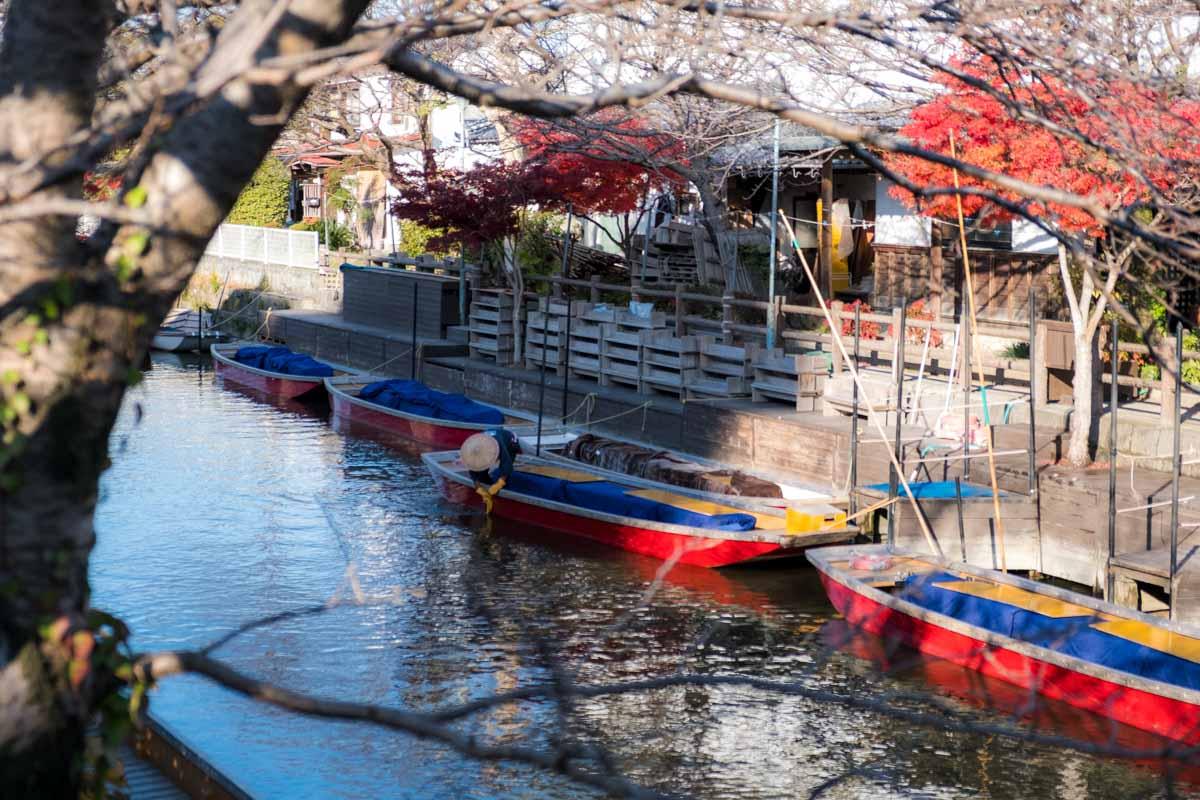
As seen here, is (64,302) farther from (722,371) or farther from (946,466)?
(722,371)

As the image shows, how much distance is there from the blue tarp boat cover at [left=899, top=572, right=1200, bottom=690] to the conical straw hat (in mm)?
6834

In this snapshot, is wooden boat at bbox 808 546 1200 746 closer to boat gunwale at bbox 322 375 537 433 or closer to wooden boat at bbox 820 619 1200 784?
wooden boat at bbox 820 619 1200 784

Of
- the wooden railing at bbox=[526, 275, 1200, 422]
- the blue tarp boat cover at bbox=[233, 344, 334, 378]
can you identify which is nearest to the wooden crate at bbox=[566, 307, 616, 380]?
the wooden railing at bbox=[526, 275, 1200, 422]

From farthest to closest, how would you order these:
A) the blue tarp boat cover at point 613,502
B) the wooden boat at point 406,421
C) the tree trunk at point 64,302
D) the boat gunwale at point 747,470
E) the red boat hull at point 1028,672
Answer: the wooden boat at point 406,421 → the boat gunwale at point 747,470 → the blue tarp boat cover at point 613,502 → the red boat hull at point 1028,672 → the tree trunk at point 64,302

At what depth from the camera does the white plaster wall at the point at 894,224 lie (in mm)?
25420

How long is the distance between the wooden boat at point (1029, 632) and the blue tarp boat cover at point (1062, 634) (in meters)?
0.01

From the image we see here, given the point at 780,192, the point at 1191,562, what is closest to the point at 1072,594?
the point at 1191,562

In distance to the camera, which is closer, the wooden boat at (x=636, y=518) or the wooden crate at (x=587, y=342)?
the wooden boat at (x=636, y=518)

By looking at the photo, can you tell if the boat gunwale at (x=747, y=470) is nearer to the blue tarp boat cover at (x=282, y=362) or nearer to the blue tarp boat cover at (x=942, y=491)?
the blue tarp boat cover at (x=942, y=491)

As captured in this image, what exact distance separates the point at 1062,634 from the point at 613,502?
325 inches

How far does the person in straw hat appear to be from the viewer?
19.7 metres

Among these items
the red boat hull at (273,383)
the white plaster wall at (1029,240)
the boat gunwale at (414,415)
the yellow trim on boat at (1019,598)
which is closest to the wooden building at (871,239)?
the white plaster wall at (1029,240)

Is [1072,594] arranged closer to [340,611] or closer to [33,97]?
[340,611]

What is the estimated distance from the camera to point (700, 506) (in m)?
18.4
